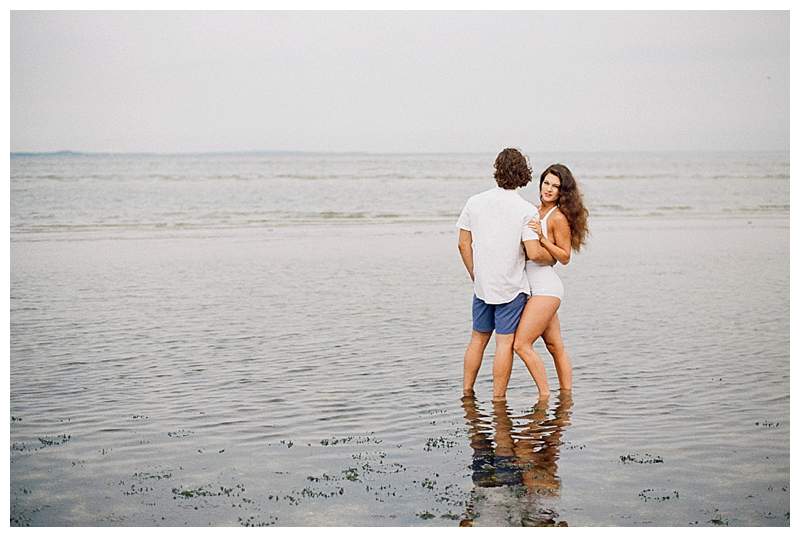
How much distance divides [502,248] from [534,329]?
63cm

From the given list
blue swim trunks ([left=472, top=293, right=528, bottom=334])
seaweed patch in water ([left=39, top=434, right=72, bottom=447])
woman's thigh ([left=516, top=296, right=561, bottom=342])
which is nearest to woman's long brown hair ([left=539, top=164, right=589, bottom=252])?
woman's thigh ([left=516, top=296, right=561, bottom=342])

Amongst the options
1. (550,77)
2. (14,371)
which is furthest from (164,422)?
(550,77)

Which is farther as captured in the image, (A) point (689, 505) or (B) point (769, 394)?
(B) point (769, 394)

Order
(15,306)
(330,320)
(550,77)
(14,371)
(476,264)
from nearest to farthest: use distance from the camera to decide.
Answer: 1. (476,264)
2. (14,371)
3. (330,320)
4. (15,306)
5. (550,77)

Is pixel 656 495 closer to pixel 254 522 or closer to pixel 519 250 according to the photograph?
pixel 254 522

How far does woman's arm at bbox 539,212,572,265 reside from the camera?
24.1 feet

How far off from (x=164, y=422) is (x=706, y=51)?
2314cm

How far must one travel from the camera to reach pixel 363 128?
57344 millimetres

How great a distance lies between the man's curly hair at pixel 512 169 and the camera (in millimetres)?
7242

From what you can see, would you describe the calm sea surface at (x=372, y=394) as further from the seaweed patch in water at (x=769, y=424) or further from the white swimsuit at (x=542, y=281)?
the white swimsuit at (x=542, y=281)

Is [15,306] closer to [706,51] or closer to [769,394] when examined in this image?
[769,394]

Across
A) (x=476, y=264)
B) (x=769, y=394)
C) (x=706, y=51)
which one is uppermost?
(x=706, y=51)

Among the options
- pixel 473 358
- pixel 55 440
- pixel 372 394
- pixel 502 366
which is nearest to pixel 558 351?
pixel 502 366

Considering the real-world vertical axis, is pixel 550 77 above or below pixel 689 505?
above
